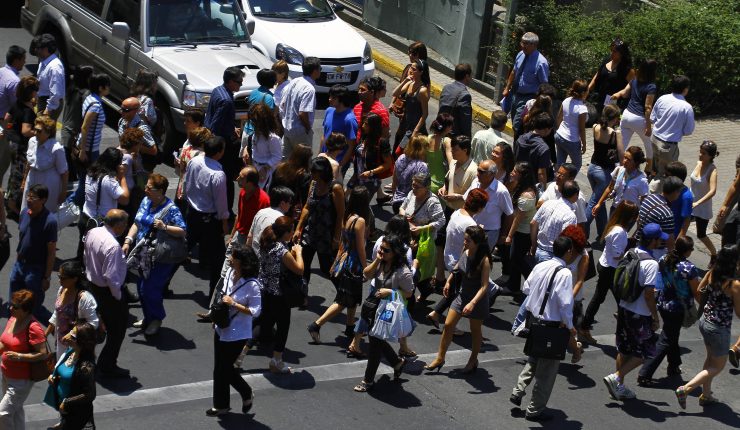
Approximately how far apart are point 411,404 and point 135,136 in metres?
3.97

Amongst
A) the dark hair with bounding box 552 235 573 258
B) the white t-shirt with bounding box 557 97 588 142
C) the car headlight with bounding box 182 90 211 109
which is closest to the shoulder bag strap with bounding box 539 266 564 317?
the dark hair with bounding box 552 235 573 258

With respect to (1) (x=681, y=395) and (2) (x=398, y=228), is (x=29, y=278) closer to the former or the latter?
(2) (x=398, y=228)

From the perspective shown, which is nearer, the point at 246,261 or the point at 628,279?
the point at 246,261

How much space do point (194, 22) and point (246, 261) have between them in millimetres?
7582

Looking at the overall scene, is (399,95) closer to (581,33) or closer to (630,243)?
(630,243)

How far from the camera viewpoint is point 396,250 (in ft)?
33.4

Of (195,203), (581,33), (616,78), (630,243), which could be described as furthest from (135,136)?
(581,33)

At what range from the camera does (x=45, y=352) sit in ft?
28.9

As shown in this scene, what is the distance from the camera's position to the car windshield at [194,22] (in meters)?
15.9

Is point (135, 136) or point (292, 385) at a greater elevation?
point (135, 136)

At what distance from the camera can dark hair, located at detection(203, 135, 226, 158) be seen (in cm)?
1141

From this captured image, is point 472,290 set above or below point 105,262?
below

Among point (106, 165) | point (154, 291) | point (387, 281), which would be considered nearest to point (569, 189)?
point (387, 281)

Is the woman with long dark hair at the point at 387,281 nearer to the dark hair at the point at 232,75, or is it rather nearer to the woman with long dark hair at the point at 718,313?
the woman with long dark hair at the point at 718,313
